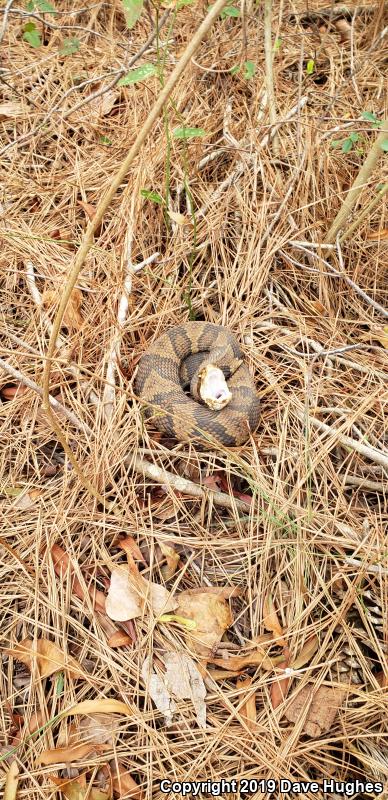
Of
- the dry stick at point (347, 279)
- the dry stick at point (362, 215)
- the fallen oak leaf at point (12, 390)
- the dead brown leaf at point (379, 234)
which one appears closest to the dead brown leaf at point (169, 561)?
the fallen oak leaf at point (12, 390)

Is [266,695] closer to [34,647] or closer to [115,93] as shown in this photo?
[34,647]

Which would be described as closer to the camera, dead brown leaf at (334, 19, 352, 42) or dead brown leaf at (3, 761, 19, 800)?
dead brown leaf at (3, 761, 19, 800)

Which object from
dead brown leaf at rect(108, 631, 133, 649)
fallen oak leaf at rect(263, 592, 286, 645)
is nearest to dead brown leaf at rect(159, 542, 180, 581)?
dead brown leaf at rect(108, 631, 133, 649)

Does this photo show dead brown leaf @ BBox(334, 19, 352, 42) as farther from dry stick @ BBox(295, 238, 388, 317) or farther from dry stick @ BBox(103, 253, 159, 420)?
dry stick @ BBox(103, 253, 159, 420)

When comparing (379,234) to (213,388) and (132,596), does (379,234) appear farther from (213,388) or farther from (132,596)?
(132,596)

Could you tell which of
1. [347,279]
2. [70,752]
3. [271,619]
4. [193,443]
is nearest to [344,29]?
[347,279]

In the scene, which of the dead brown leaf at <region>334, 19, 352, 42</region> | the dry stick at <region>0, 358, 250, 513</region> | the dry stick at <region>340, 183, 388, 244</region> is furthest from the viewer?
the dead brown leaf at <region>334, 19, 352, 42</region>
